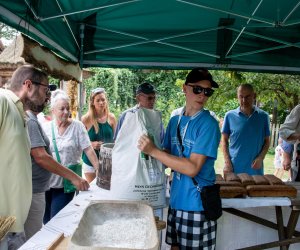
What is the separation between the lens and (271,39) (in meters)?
3.68

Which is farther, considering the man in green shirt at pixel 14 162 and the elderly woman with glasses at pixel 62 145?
the elderly woman with glasses at pixel 62 145

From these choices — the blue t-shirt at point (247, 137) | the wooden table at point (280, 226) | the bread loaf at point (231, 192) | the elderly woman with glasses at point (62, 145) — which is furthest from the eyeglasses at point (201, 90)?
the blue t-shirt at point (247, 137)

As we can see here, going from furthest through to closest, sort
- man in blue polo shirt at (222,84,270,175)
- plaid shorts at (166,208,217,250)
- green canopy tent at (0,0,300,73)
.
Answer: man in blue polo shirt at (222,84,270,175), green canopy tent at (0,0,300,73), plaid shorts at (166,208,217,250)

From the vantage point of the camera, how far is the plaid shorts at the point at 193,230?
1969 mm

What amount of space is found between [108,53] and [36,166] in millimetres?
1908

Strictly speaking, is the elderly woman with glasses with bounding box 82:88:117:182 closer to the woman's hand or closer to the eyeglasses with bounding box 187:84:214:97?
the woman's hand

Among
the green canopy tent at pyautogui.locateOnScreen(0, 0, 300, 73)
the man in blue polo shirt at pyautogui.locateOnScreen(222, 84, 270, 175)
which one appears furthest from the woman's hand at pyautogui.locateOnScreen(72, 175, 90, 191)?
the man in blue polo shirt at pyautogui.locateOnScreen(222, 84, 270, 175)

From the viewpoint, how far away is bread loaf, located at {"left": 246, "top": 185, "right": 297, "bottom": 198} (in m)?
2.54

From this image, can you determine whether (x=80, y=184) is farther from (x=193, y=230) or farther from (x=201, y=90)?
(x=201, y=90)

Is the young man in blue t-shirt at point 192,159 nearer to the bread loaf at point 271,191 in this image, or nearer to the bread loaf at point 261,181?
the bread loaf at point 271,191

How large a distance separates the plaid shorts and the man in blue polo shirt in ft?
6.38

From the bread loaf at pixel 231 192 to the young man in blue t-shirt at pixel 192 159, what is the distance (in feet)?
1.55

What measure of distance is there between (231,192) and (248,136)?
1.52 m

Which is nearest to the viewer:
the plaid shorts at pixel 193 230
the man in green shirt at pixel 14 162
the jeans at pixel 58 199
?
the man in green shirt at pixel 14 162
